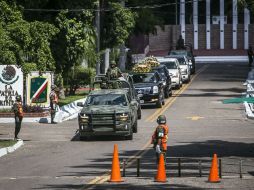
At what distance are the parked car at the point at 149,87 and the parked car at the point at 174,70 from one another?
9.19 m

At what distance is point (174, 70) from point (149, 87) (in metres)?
11.4

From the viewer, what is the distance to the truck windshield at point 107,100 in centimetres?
3472

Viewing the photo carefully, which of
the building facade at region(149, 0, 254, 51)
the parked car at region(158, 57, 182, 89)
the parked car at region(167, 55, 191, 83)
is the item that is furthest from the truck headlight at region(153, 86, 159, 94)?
the building facade at region(149, 0, 254, 51)

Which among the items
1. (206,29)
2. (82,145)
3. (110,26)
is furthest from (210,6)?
(82,145)

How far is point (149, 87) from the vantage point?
153ft

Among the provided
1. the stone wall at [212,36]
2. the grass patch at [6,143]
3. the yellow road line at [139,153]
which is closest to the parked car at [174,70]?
the yellow road line at [139,153]

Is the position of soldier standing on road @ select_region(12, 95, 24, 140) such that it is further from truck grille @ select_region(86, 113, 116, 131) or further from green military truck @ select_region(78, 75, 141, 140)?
truck grille @ select_region(86, 113, 116, 131)

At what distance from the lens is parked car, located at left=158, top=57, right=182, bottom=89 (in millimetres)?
57906

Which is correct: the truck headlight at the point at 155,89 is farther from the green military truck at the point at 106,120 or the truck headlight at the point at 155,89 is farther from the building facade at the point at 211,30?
the building facade at the point at 211,30

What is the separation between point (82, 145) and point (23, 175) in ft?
27.8

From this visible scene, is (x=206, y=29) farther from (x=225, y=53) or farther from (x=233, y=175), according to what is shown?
(x=233, y=175)

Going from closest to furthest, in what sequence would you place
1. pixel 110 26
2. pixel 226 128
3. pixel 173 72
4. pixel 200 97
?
pixel 226 128, pixel 200 97, pixel 173 72, pixel 110 26

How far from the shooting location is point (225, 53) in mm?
108250

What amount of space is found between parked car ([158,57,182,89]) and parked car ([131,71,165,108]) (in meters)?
9.19
